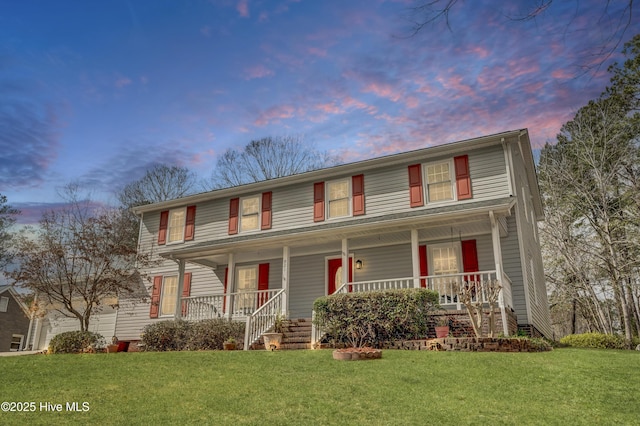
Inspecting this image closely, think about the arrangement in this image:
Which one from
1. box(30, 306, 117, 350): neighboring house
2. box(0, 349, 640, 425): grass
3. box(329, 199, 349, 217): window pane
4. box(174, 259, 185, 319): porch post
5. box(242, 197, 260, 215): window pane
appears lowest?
box(0, 349, 640, 425): grass

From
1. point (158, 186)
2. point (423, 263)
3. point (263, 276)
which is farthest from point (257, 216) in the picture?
point (158, 186)

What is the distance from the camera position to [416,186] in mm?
14789

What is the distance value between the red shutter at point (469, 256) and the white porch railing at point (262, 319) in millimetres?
5550

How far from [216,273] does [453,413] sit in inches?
537

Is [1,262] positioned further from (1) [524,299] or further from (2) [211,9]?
(1) [524,299]

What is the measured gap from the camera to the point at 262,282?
1680 cm

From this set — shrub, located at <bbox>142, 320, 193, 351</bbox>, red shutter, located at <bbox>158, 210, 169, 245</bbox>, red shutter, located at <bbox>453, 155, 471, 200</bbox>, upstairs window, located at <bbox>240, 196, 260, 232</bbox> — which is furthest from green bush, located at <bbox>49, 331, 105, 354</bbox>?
red shutter, located at <bbox>453, 155, 471, 200</bbox>

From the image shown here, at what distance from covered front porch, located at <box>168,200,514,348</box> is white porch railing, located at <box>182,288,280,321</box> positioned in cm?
3

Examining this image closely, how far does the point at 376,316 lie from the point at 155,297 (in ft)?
34.6

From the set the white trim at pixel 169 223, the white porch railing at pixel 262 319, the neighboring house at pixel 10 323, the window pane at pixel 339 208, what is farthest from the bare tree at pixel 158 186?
the white porch railing at pixel 262 319

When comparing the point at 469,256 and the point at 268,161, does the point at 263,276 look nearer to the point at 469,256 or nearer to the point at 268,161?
the point at 469,256

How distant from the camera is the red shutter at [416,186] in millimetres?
14625

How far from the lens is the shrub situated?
551 inches

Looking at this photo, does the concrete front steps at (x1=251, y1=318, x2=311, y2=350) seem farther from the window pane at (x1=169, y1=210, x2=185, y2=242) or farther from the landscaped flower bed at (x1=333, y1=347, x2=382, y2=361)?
the window pane at (x1=169, y1=210, x2=185, y2=242)
